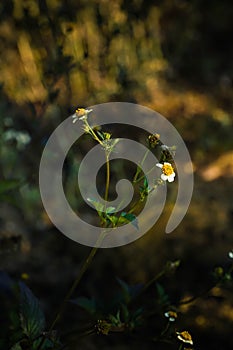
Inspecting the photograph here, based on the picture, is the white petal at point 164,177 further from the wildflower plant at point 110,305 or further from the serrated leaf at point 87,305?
the serrated leaf at point 87,305

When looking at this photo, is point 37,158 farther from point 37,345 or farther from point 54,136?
point 37,345

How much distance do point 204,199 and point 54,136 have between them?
0.69 metres

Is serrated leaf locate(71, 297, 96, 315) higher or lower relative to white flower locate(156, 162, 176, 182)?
lower

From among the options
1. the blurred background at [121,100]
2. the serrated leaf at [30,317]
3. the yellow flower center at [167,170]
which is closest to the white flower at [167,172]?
the yellow flower center at [167,170]

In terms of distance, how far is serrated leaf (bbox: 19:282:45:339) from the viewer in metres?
1.27

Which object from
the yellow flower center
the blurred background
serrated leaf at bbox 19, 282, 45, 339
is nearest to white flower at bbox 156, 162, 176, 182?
the yellow flower center

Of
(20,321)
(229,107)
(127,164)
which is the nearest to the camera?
(20,321)

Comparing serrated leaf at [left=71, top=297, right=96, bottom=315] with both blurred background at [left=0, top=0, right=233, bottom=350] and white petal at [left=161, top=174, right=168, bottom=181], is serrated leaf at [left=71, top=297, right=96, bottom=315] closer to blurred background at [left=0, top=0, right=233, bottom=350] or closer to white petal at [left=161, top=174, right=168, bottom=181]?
blurred background at [left=0, top=0, right=233, bottom=350]

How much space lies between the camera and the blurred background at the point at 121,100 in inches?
73.2

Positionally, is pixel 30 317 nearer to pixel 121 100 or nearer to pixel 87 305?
pixel 87 305

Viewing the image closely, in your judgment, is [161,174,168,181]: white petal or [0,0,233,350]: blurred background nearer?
[161,174,168,181]: white petal

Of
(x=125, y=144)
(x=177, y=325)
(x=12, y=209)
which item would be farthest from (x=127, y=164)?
(x=177, y=325)

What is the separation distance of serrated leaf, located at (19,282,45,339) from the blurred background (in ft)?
0.97

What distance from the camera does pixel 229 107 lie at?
10.2ft
